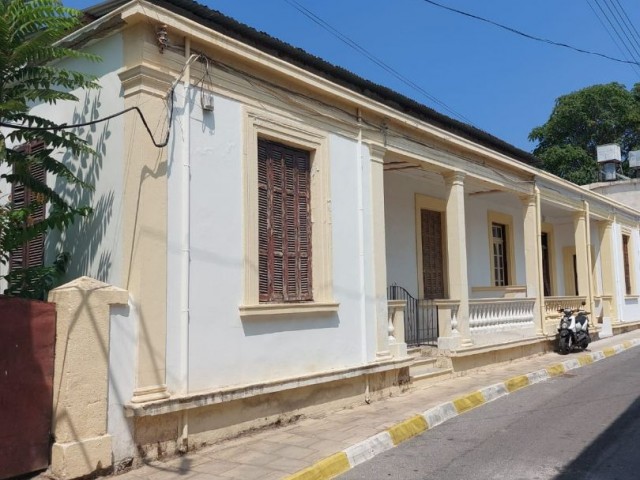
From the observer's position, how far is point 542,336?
41.8ft

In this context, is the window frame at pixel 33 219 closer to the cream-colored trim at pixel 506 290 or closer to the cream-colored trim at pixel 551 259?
the cream-colored trim at pixel 506 290

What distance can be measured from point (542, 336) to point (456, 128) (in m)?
5.08

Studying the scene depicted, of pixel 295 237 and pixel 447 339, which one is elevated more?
pixel 295 237

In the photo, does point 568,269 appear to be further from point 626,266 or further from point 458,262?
point 458,262

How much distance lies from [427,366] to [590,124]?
28360mm

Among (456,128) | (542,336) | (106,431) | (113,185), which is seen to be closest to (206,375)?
(106,431)

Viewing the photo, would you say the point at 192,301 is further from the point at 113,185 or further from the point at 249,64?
the point at 249,64

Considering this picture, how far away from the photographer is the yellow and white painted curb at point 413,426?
16.8 feet

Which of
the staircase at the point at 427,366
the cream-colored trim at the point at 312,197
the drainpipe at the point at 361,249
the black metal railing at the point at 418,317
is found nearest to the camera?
the cream-colored trim at the point at 312,197

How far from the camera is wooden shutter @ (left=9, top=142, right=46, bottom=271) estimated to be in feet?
21.6

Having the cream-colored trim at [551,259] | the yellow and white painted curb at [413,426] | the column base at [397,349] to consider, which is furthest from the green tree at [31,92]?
the cream-colored trim at [551,259]

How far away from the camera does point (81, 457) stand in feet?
15.4

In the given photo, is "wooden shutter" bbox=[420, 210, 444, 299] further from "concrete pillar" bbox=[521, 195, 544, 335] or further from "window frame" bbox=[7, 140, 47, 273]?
"window frame" bbox=[7, 140, 47, 273]

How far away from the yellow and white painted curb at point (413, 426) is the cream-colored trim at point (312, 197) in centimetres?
172
